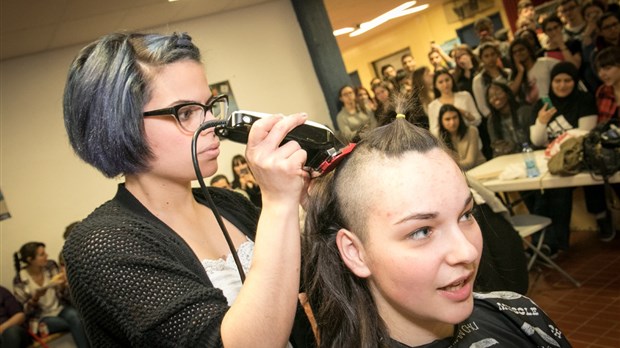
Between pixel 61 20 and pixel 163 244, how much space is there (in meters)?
4.32

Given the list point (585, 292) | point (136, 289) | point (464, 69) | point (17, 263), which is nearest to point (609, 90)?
point (585, 292)

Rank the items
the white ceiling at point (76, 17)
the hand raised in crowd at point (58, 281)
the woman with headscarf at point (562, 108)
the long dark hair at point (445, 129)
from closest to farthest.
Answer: the woman with headscarf at point (562, 108)
the white ceiling at point (76, 17)
the long dark hair at point (445, 129)
the hand raised in crowd at point (58, 281)

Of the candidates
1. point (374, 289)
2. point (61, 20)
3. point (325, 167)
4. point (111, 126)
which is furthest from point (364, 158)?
point (61, 20)

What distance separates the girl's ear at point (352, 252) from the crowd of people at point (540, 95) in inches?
87.6

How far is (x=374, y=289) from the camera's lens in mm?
1161

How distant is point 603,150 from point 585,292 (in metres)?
0.98

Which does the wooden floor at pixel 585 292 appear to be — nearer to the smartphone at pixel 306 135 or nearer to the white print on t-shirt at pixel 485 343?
the white print on t-shirt at pixel 485 343

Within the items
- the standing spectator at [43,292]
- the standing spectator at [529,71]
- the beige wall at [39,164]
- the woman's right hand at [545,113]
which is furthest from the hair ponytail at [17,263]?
the standing spectator at [529,71]

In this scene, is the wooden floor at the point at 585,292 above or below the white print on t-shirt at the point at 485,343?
below

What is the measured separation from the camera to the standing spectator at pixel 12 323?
14.4 ft

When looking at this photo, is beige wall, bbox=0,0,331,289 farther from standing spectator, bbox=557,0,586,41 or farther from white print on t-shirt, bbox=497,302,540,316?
white print on t-shirt, bbox=497,302,540,316

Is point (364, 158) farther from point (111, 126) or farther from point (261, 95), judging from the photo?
point (261, 95)

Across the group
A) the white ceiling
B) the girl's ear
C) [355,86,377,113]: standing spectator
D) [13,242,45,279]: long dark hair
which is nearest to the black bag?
the girl's ear

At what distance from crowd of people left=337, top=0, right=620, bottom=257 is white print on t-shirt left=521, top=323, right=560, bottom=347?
206 centimetres
